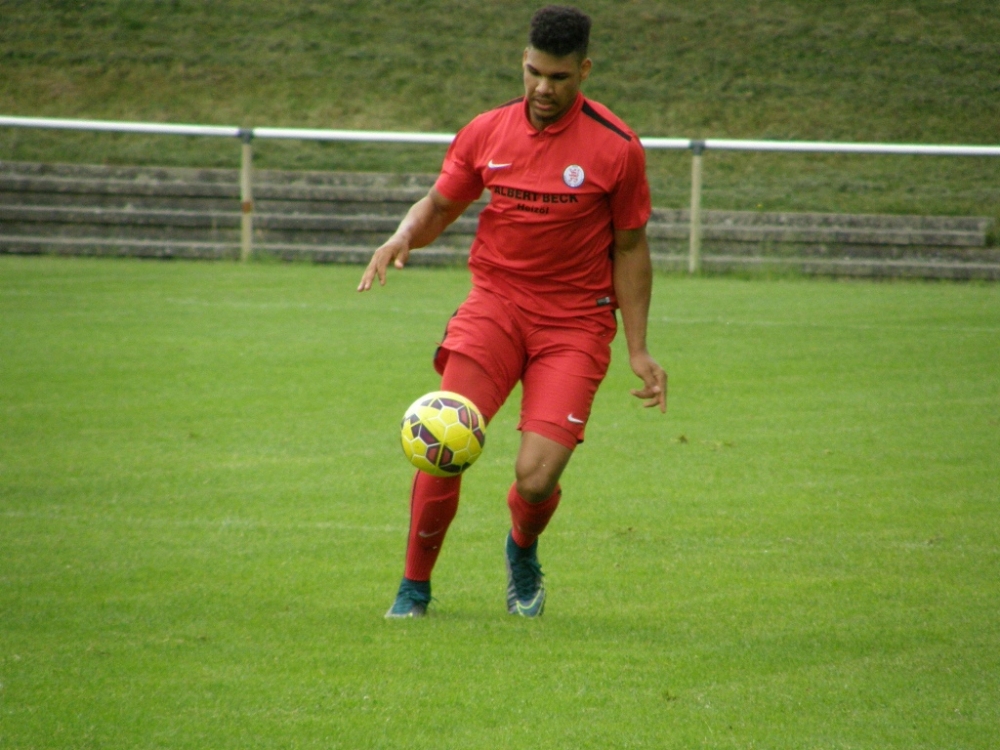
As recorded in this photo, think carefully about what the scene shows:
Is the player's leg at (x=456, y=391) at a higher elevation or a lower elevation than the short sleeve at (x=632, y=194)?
lower

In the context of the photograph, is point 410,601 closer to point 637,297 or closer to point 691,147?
point 637,297

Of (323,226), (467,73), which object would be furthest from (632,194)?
(467,73)

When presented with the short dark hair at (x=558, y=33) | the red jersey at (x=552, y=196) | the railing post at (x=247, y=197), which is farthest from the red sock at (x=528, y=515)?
the railing post at (x=247, y=197)

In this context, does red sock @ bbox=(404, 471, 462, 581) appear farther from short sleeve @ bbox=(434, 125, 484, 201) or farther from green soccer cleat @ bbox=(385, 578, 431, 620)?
short sleeve @ bbox=(434, 125, 484, 201)

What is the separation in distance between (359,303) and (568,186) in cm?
1077

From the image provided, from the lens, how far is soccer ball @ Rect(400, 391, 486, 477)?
5074 millimetres

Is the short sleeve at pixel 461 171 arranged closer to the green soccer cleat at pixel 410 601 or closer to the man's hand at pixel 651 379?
the man's hand at pixel 651 379

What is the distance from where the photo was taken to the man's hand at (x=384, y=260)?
5172 mm

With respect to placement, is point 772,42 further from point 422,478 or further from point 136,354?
point 422,478

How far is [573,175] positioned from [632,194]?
0.78 feet

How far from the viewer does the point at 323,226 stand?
68.1 ft

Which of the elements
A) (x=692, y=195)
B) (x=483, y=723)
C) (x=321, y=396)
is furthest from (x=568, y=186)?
(x=692, y=195)

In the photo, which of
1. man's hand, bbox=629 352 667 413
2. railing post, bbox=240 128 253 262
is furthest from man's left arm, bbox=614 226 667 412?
Answer: railing post, bbox=240 128 253 262

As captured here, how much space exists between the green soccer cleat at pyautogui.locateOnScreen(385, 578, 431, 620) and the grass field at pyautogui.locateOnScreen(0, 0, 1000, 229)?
15861 millimetres
